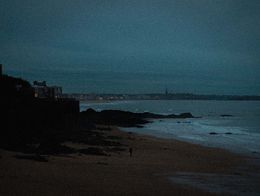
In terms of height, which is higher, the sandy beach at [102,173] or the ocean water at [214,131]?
the sandy beach at [102,173]

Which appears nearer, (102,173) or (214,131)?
(102,173)

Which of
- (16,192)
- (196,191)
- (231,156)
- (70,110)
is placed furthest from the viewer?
(70,110)

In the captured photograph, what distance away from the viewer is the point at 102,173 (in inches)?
517

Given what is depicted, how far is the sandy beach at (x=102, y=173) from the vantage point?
1031cm

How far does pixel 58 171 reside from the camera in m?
12.5

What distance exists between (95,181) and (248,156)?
12965mm

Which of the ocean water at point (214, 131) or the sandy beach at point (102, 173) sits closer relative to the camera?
the sandy beach at point (102, 173)

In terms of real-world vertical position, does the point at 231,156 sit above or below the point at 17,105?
below

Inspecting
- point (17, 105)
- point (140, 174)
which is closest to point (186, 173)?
point (140, 174)

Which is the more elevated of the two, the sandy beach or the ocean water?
the sandy beach

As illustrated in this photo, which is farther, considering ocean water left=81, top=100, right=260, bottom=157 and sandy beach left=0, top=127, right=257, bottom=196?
ocean water left=81, top=100, right=260, bottom=157

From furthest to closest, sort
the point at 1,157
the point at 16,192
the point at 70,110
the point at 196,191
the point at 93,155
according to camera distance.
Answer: the point at 70,110, the point at 93,155, the point at 1,157, the point at 196,191, the point at 16,192

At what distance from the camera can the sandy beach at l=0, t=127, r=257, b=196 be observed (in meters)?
10.3

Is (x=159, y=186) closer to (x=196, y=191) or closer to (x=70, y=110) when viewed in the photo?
(x=196, y=191)
